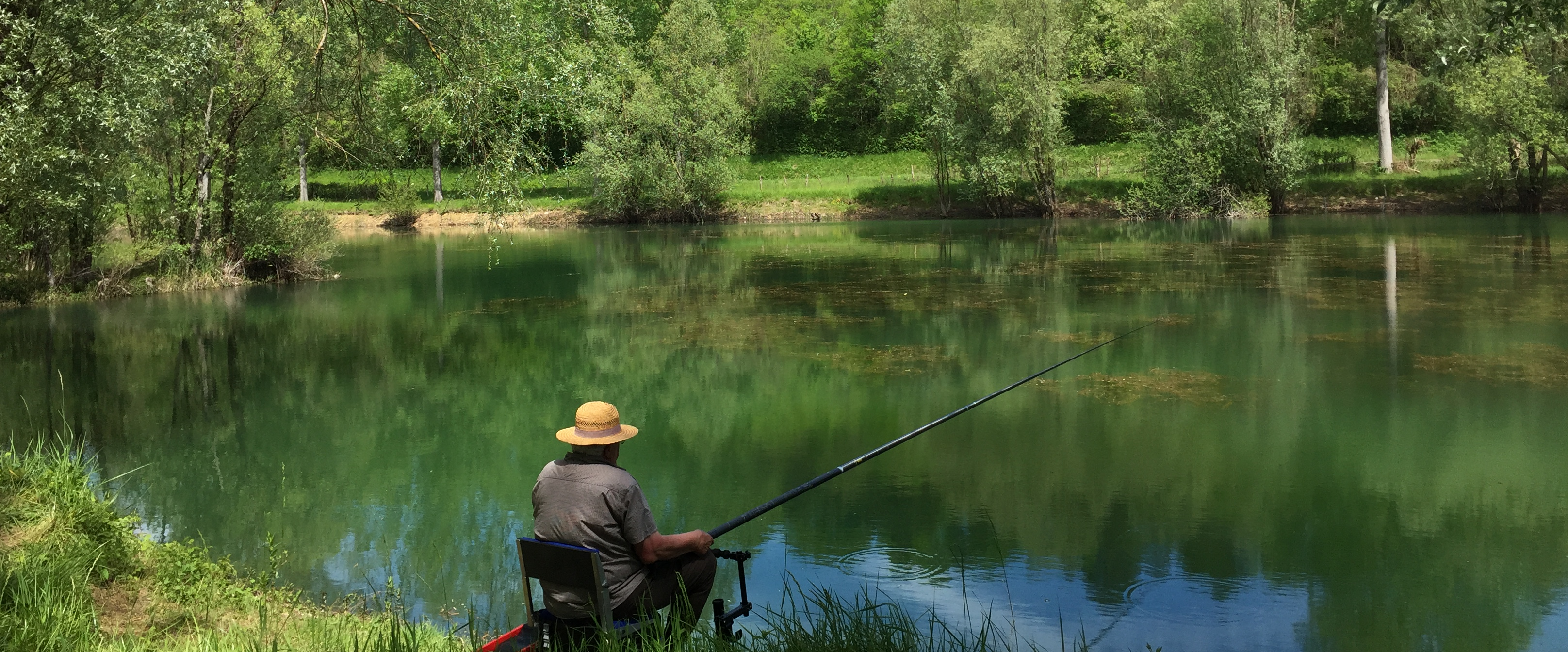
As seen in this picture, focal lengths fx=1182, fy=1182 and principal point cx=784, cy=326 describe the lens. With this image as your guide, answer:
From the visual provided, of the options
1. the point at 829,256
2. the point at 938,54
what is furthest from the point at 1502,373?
the point at 938,54

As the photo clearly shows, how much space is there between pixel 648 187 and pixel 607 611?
43.6 metres

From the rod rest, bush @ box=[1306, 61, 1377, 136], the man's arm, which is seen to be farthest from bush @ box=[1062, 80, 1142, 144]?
the man's arm

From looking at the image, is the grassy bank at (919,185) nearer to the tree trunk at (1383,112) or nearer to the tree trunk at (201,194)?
the tree trunk at (1383,112)

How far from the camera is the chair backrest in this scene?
411 cm

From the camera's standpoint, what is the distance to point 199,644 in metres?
4.55

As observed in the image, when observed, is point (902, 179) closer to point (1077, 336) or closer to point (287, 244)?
point (287, 244)

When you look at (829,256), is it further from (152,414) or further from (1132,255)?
(152,414)

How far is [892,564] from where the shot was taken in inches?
288

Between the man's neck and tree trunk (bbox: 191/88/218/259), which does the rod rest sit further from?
tree trunk (bbox: 191/88/218/259)

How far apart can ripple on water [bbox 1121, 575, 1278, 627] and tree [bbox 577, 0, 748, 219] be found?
38499 millimetres

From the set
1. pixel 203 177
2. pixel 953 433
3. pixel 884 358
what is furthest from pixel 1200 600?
pixel 203 177

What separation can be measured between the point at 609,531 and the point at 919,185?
144 ft

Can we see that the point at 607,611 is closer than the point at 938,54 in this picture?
Yes

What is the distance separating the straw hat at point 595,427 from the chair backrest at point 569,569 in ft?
1.39
